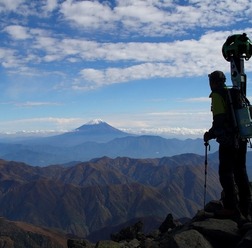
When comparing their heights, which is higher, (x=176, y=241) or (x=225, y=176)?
(x=225, y=176)


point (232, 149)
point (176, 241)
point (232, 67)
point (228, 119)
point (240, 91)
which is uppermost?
point (232, 67)

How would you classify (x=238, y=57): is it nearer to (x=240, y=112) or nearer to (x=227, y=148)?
(x=240, y=112)

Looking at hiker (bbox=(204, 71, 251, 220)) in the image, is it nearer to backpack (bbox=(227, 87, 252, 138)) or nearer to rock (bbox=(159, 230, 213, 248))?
backpack (bbox=(227, 87, 252, 138))

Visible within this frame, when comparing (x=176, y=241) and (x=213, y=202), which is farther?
(x=213, y=202)

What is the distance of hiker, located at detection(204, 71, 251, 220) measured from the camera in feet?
46.0

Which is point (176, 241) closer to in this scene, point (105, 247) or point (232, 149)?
point (232, 149)

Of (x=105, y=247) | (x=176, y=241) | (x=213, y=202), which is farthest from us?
(x=213, y=202)

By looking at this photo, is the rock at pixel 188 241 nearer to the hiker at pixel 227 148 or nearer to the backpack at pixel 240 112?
the hiker at pixel 227 148

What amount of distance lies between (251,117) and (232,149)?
1353 millimetres

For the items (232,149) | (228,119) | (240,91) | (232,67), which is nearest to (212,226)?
(232,149)

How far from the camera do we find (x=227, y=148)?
14.2 meters

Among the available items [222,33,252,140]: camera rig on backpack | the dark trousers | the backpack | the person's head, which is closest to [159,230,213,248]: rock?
the dark trousers

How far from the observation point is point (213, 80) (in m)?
14.5

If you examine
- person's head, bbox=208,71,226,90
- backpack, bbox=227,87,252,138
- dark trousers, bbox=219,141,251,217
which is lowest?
dark trousers, bbox=219,141,251,217
